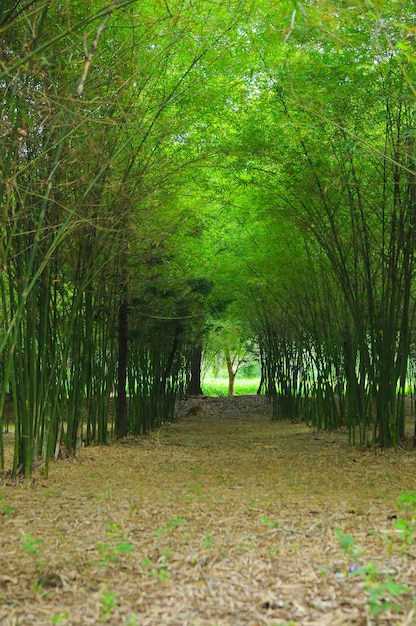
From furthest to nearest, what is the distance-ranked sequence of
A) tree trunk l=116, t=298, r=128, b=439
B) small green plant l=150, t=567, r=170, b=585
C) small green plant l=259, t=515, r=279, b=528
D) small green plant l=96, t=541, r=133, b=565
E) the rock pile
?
1. the rock pile
2. tree trunk l=116, t=298, r=128, b=439
3. small green plant l=259, t=515, r=279, b=528
4. small green plant l=96, t=541, r=133, b=565
5. small green plant l=150, t=567, r=170, b=585

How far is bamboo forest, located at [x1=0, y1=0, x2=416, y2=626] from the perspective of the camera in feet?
7.85

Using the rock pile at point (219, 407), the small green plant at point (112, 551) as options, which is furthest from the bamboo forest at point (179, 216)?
the rock pile at point (219, 407)

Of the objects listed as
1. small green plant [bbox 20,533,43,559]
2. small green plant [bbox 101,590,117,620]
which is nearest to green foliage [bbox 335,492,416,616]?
small green plant [bbox 101,590,117,620]

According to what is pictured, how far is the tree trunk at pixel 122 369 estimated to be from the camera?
6.14 meters

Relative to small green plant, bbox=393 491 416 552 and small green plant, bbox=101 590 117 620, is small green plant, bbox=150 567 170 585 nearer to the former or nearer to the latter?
small green plant, bbox=101 590 117 620

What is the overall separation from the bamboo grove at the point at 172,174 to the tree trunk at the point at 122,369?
0.07 ft

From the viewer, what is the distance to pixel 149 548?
7.75 feet

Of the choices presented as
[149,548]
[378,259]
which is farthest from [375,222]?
[149,548]

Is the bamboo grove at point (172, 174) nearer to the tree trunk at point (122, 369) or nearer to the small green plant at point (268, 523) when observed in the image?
the tree trunk at point (122, 369)

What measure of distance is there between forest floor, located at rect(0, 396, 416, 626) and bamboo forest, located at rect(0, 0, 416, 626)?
19mm

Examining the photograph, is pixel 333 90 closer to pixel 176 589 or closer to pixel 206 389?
pixel 176 589

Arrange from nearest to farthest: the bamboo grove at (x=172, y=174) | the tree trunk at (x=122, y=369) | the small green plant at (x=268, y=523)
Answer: the small green plant at (x=268, y=523) < the bamboo grove at (x=172, y=174) < the tree trunk at (x=122, y=369)

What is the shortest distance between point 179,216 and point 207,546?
4.21 m

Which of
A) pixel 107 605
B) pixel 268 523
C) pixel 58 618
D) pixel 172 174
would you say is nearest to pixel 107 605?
pixel 107 605
